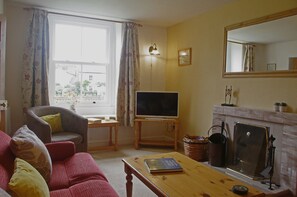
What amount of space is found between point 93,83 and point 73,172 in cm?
280

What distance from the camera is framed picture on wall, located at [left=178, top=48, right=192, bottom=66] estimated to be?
14.1 feet

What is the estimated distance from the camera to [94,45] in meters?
4.61

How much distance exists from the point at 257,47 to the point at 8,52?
3.67 metres

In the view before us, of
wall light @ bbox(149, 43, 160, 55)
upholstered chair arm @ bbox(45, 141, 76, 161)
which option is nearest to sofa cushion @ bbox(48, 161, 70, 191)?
upholstered chair arm @ bbox(45, 141, 76, 161)

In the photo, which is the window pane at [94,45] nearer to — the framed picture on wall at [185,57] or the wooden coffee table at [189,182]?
the framed picture on wall at [185,57]

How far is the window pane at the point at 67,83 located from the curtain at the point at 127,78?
786 millimetres

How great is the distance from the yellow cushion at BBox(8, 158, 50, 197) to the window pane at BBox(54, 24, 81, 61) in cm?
322

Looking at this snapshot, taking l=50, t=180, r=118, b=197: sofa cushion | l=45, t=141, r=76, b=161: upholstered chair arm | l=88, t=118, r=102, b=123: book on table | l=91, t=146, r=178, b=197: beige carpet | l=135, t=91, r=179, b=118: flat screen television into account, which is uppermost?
l=135, t=91, r=179, b=118: flat screen television

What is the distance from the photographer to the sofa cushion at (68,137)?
328 cm

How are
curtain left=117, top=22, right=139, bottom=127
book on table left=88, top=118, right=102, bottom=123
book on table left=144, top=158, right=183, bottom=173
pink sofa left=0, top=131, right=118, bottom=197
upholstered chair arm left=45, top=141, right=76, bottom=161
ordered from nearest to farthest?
pink sofa left=0, top=131, right=118, bottom=197 → book on table left=144, top=158, right=183, bottom=173 → upholstered chair arm left=45, top=141, right=76, bottom=161 → book on table left=88, top=118, right=102, bottom=123 → curtain left=117, top=22, right=139, bottom=127

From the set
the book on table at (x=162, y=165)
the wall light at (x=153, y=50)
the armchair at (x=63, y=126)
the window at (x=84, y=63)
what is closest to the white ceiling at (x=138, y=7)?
the window at (x=84, y=63)

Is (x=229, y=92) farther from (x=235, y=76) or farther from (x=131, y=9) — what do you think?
(x=131, y=9)

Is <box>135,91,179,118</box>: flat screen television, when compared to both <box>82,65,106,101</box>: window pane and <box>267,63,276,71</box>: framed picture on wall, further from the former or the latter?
<box>267,63,276,71</box>: framed picture on wall

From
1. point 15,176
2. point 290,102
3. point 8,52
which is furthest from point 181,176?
point 8,52
